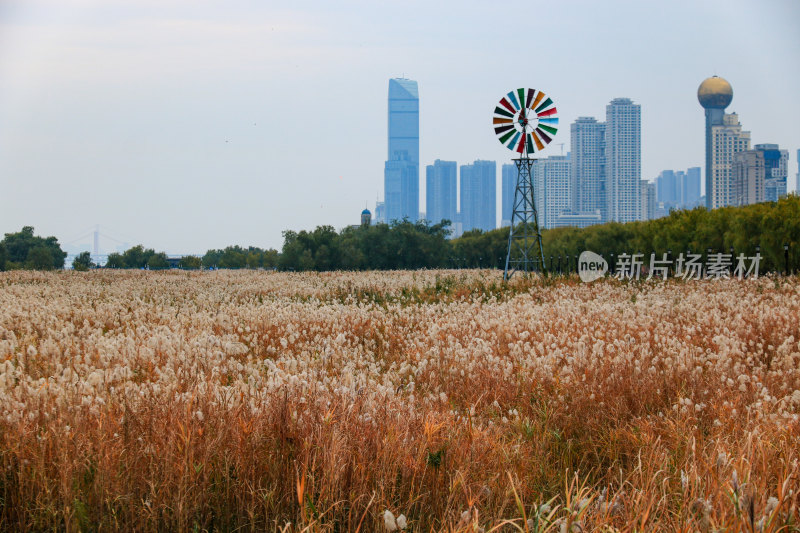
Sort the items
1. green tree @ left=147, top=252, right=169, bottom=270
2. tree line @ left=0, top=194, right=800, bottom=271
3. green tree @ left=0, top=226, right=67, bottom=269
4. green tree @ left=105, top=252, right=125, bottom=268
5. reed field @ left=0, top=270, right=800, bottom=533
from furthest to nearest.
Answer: green tree @ left=105, top=252, right=125, bottom=268 < green tree @ left=147, top=252, right=169, bottom=270 < green tree @ left=0, top=226, right=67, bottom=269 < tree line @ left=0, top=194, right=800, bottom=271 < reed field @ left=0, top=270, right=800, bottom=533

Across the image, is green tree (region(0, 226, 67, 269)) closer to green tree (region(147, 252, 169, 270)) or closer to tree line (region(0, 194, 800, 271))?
tree line (region(0, 194, 800, 271))

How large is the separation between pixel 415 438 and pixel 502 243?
74.3 metres

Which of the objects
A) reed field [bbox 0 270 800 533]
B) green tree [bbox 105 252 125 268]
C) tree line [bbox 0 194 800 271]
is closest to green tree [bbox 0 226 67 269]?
tree line [bbox 0 194 800 271]

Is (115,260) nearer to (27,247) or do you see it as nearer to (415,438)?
(27,247)

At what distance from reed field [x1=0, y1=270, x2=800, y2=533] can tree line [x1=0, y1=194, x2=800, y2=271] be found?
1289 inches

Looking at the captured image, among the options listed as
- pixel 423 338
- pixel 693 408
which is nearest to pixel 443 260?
pixel 423 338

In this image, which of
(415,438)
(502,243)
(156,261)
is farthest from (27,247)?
(415,438)

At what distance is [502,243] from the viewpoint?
78.5 metres

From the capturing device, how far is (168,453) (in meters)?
4.45

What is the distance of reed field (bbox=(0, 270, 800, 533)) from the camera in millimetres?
4148

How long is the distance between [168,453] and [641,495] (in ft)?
10.2

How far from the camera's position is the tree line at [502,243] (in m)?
40.0

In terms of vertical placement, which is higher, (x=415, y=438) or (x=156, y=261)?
(x=156, y=261)

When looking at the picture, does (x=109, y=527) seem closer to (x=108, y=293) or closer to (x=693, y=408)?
(x=693, y=408)
